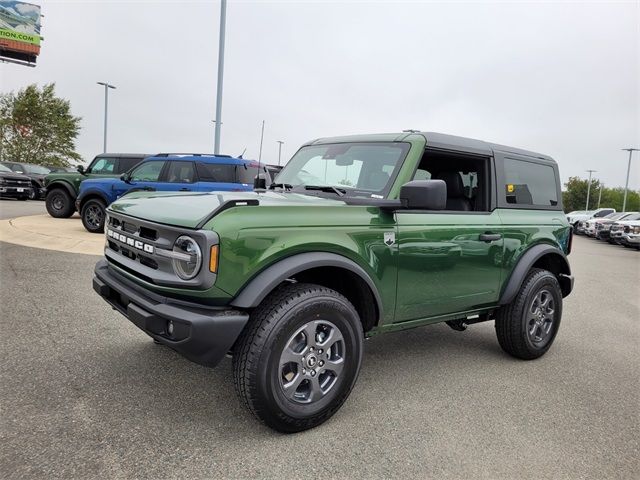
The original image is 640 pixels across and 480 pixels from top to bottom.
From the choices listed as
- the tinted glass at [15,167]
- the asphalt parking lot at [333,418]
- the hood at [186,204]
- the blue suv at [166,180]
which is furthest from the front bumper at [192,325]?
the tinted glass at [15,167]

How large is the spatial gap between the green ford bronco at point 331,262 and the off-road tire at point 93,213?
26.3 feet

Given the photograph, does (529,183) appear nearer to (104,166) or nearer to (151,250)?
(151,250)

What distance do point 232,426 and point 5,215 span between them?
551 inches

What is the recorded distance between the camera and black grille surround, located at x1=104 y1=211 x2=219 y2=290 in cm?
241

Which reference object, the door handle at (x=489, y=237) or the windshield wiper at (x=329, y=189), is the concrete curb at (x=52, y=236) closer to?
the windshield wiper at (x=329, y=189)

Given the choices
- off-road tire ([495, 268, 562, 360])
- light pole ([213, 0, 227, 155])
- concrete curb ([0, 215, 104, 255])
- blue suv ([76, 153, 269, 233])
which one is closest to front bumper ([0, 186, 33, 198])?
concrete curb ([0, 215, 104, 255])

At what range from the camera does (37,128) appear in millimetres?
34906

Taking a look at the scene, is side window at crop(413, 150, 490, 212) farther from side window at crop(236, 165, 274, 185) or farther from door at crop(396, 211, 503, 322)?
side window at crop(236, 165, 274, 185)

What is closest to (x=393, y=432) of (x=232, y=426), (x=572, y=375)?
(x=232, y=426)

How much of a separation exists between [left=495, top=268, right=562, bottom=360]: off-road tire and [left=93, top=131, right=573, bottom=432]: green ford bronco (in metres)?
0.01

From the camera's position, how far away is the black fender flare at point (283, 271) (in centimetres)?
250

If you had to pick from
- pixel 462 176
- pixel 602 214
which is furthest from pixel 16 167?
pixel 602 214

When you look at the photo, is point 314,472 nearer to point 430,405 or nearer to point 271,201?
point 430,405

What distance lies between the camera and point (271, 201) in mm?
2887
